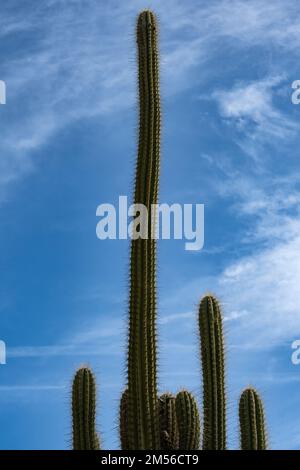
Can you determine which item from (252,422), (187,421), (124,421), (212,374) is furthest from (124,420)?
(252,422)

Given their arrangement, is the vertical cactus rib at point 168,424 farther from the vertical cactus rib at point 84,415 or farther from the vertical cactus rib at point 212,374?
the vertical cactus rib at point 84,415

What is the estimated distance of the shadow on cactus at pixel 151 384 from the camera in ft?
38.2

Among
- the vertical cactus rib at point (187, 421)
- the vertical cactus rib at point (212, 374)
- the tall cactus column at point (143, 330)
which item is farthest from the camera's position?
the vertical cactus rib at point (187, 421)

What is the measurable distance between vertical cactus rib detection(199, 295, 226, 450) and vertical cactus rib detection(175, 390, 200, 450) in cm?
15

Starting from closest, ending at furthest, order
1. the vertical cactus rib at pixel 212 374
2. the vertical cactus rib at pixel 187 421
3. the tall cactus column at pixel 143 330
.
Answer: the tall cactus column at pixel 143 330 < the vertical cactus rib at pixel 212 374 < the vertical cactus rib at pixel 187 421

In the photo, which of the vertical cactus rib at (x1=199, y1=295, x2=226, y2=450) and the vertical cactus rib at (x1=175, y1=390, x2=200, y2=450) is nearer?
the vertical cactus rib at (x1=199, y1=295, x2=226, y2=450)

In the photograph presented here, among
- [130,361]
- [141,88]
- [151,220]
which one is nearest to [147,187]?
[151,220]

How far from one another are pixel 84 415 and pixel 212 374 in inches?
67.0

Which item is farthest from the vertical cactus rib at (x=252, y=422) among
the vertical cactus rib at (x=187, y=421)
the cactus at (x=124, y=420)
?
the cactus at (x=124, y=420)

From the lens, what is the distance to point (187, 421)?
12117mm

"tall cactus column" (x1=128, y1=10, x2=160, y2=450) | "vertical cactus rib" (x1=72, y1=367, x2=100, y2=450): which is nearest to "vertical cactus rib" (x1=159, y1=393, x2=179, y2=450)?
"tall cactus column" (x1=128, y1=10, x2=160, y2=450)

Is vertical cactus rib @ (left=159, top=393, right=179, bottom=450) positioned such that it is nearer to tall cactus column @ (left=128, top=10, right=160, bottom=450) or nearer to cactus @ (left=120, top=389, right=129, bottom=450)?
tall cactus column @ (left=128, top=10, right=160, bottom=450)

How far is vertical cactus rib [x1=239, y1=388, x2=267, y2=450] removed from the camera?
12.1m

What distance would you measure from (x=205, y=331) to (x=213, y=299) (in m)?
0.46
